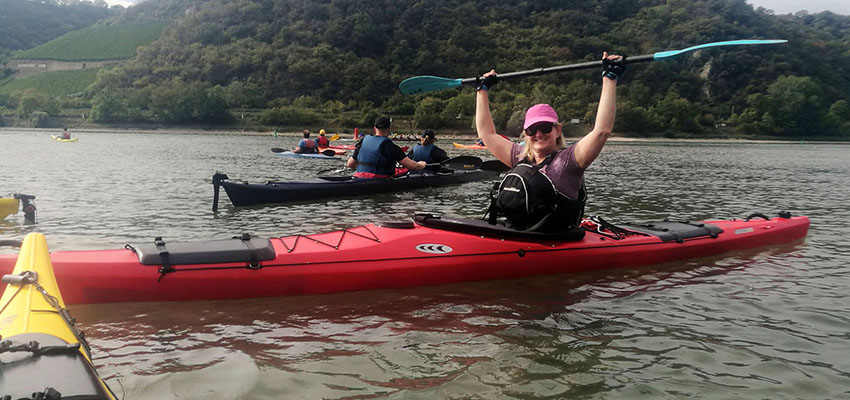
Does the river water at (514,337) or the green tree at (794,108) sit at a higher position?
the green tree at (794,108)

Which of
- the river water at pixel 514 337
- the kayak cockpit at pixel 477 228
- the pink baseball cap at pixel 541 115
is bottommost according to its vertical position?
the river water at pixel 514 337

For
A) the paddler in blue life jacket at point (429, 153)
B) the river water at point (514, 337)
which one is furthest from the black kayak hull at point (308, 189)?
the river water at point (514, 337)

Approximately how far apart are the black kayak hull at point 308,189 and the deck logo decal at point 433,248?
223 inches

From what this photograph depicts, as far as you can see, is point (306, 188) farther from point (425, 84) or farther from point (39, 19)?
point (39, 19)

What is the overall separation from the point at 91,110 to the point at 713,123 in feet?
290

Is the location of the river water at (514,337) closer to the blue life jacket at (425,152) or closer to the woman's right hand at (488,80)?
the woman's right hand at (488,80)

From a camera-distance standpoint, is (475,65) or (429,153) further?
(475,65)

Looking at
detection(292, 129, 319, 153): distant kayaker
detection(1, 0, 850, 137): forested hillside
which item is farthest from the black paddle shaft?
detection(1, 0, 850, 137): forested hillside

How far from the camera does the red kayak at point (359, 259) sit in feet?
13.7

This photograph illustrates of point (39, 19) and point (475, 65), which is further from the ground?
point (39, 19)

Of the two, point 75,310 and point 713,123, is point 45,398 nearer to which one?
point 75,310

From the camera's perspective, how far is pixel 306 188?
33.8ft

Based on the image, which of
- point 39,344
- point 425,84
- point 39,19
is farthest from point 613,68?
point 39,19

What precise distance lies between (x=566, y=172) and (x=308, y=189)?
6.58 m
